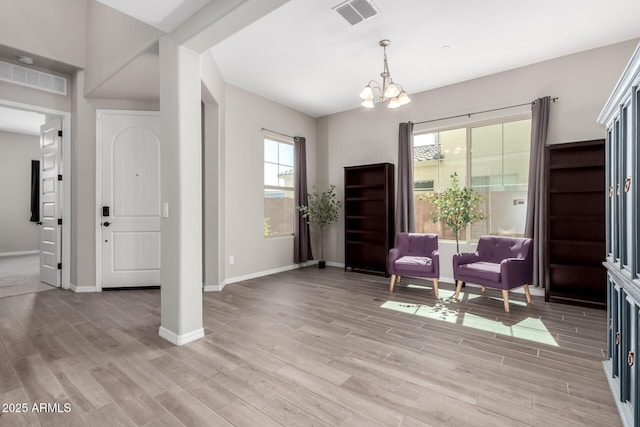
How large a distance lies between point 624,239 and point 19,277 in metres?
7.38

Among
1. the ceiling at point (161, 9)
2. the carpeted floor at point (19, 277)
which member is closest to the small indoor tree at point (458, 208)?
the ceiling at point (161, 9)

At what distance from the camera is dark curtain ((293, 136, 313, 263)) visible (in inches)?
235

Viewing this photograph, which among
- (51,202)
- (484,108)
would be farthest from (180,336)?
(484,108)

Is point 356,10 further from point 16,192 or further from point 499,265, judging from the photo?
point 16,192

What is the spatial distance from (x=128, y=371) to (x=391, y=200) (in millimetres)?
4391

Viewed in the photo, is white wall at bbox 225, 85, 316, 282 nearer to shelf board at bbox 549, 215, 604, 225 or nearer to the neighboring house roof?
the neighboring house roof

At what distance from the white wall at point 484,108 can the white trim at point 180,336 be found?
375 centimetres

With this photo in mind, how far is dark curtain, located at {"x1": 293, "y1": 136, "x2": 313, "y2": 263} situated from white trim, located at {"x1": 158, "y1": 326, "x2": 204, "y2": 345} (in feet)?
10.7

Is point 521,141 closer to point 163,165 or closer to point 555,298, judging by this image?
point 555,298

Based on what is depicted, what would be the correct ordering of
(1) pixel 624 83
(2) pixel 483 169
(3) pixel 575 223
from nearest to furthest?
1. (1) pixel 624 83
2. (3) pixel 575 223
3. (2) pixel 483 169

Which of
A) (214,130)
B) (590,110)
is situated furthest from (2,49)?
(590,110)

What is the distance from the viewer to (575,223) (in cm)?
382

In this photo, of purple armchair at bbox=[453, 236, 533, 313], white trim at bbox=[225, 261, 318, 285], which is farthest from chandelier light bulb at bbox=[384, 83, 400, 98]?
white trim at bbox=[225, 261, 318, 285]

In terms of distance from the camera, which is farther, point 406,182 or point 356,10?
point 406,182
